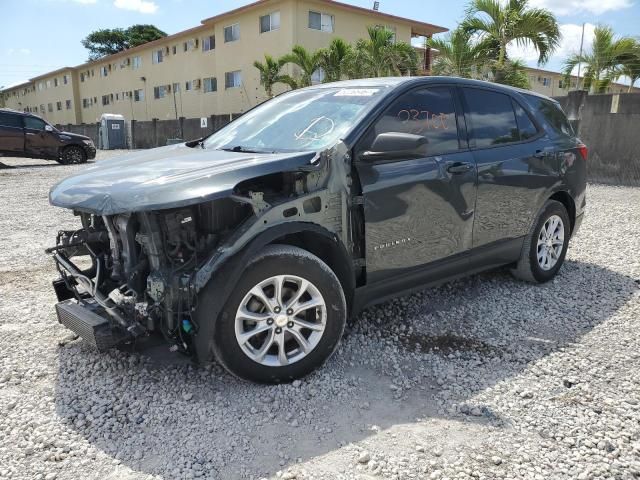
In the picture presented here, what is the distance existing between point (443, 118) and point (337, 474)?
2.61 metres

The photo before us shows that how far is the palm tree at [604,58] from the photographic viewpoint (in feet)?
56.0

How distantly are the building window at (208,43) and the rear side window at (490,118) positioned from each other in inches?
1179

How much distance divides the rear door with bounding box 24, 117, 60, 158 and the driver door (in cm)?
1726

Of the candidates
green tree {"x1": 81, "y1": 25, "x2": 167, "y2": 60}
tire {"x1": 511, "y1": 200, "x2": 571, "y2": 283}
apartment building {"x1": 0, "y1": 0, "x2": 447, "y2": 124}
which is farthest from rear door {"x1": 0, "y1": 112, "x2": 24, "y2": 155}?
green tree {"x1": 81, "y1": 25, "x2": 167, "y2": 60}

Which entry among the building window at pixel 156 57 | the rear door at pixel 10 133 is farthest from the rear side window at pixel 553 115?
the building window at pixel 156 57

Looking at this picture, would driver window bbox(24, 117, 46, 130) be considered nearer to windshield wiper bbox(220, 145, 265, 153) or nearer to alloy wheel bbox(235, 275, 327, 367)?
windshield wiper bbox(220, 145, 265, 153)

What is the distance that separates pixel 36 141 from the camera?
1759cm

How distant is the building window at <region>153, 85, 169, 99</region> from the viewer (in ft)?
121

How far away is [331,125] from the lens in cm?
346

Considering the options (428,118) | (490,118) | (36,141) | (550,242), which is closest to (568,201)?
(550,242)

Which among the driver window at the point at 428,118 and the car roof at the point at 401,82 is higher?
the car roof at the point at 401,82

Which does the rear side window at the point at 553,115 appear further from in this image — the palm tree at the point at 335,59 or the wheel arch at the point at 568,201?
the palm tree at the point at 335,59

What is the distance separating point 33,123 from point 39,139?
0.54 meters

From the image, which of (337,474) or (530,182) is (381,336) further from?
(530,182)
